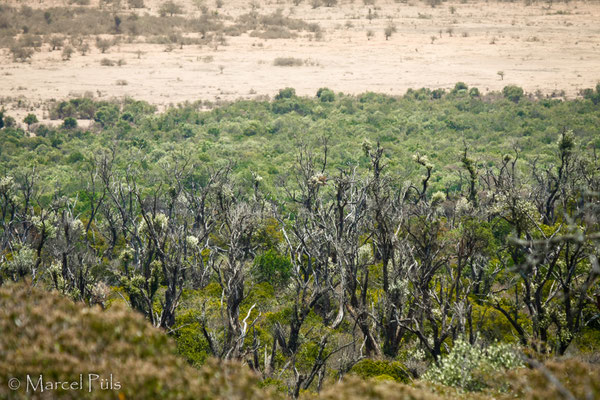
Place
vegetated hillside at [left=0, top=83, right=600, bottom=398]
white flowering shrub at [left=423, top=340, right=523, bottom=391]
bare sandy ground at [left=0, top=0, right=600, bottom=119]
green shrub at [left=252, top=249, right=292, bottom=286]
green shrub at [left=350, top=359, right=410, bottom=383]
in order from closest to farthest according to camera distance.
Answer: white flowering shrub at [left=423, top=340, right=523, bottom=391], green shrub at [left=350, top=359, right=410, bottom=383], vegetated hillside at [left=0, top=83, right=600, bottom=398], green shrub at [left=252, top=249, right=292, bottom=286], bare sandy ground at [left=0, top=0, right=600, bottom=119]

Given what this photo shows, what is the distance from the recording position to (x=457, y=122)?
70.4m

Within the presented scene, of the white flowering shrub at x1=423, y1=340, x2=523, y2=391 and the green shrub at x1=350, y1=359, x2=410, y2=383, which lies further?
the green shrub at x1=350, y1=359, x2=410, y2=383

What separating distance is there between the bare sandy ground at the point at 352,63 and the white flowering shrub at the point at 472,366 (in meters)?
75.3

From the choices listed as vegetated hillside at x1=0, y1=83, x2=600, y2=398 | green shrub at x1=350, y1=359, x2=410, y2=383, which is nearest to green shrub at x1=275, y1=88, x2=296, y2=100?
vegetated hillside at x1=0, y1=83, x2=600, y2=398

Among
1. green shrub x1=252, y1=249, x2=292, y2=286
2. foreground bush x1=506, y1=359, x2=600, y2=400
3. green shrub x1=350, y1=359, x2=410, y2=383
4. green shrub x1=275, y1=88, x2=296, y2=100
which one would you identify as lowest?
green shrub x1=252, y1=249, x2=292, y2=286

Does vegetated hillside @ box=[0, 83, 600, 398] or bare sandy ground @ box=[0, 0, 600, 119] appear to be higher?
bare sandy ground @ box=[0, 0, 600, 119]

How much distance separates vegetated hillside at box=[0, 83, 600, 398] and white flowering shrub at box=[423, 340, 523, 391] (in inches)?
2.1

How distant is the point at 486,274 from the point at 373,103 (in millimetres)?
57612

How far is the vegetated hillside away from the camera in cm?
1747

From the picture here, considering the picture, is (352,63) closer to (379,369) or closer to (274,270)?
(274,270)

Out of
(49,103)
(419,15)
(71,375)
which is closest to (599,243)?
(71,375)

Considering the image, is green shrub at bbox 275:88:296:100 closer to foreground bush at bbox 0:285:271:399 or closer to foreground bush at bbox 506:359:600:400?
foreground bush at bbox 506:359:600:400

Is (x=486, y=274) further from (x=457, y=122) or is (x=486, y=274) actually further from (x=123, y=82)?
(x=123, y=82)

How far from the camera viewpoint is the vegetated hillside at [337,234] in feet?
57.3
